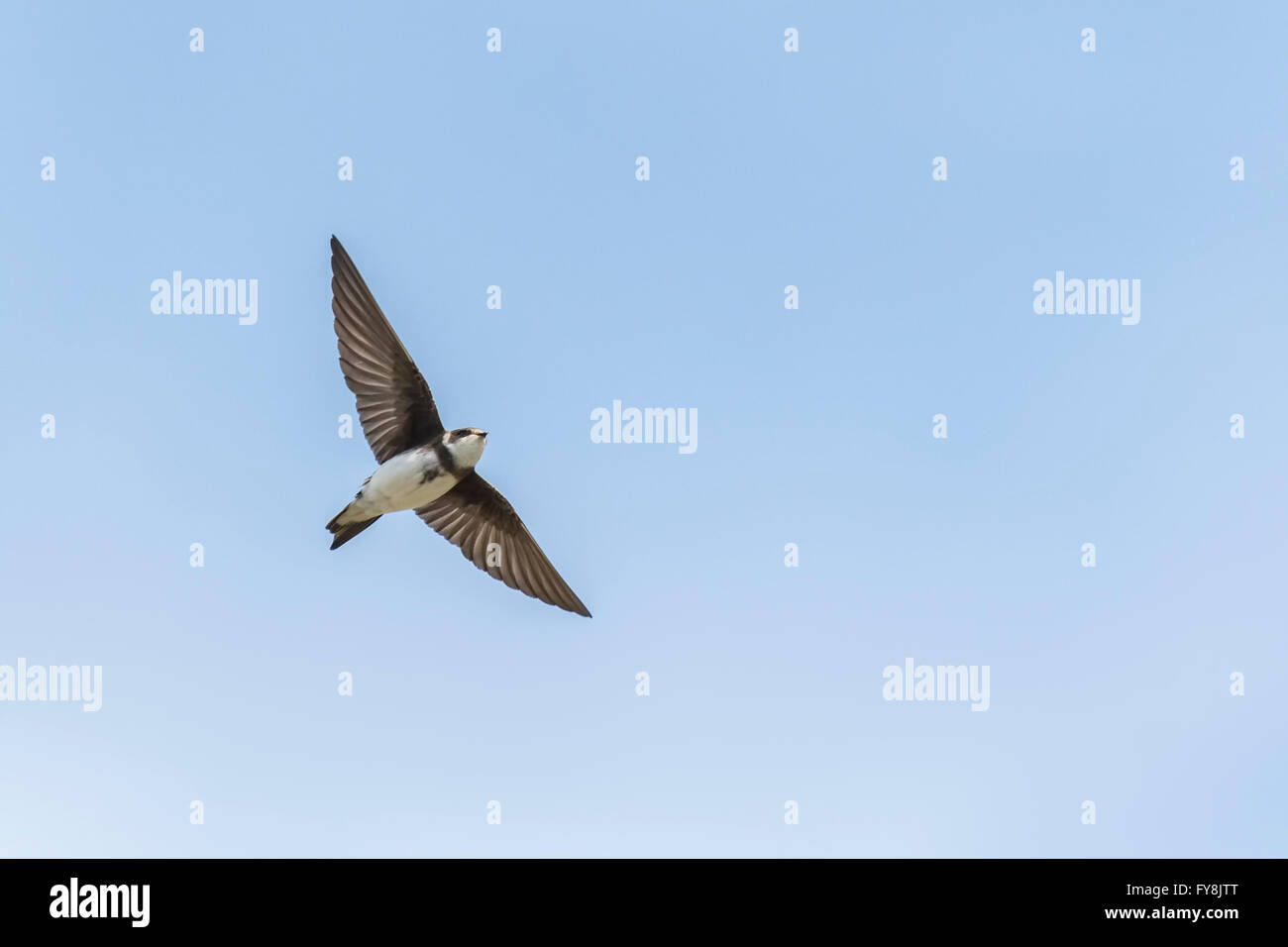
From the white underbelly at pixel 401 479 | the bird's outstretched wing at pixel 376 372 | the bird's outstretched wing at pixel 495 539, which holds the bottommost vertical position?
the bird's outstretched wing at pixel 495 539

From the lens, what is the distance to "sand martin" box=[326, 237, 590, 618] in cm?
698

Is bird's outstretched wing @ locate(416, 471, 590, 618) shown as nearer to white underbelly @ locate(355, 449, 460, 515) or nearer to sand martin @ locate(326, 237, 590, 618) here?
sand martin @ locate(326, 237, 590, 618)

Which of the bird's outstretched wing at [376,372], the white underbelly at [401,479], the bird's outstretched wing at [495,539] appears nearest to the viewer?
the white underbelly at [401,479]

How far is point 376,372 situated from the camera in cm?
723

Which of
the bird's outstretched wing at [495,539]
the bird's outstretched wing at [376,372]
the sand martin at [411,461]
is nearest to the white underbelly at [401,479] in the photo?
the sand martin at [411,461]

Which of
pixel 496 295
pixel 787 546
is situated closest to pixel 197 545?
pixel 496 295

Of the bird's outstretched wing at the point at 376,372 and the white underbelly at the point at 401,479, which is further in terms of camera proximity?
the bird's outstretched wing at the point at 376,372

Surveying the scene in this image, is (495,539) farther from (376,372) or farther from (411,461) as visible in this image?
(376,372)

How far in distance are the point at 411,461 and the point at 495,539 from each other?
3.40ft

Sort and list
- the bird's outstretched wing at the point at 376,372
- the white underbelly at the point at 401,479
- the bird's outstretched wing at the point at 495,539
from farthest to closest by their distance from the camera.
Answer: the bird's outstretched wing at the point at 495,539 < the bird's outstretched wing at the point at 376,372 < the white underbelly at the point at 401,479

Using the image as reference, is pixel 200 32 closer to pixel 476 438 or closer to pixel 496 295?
pixel 496 295

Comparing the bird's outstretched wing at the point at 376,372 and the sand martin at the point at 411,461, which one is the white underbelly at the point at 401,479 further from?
the bird's outstretched wing at the point at 376,372

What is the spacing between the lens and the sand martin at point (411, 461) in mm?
6977
